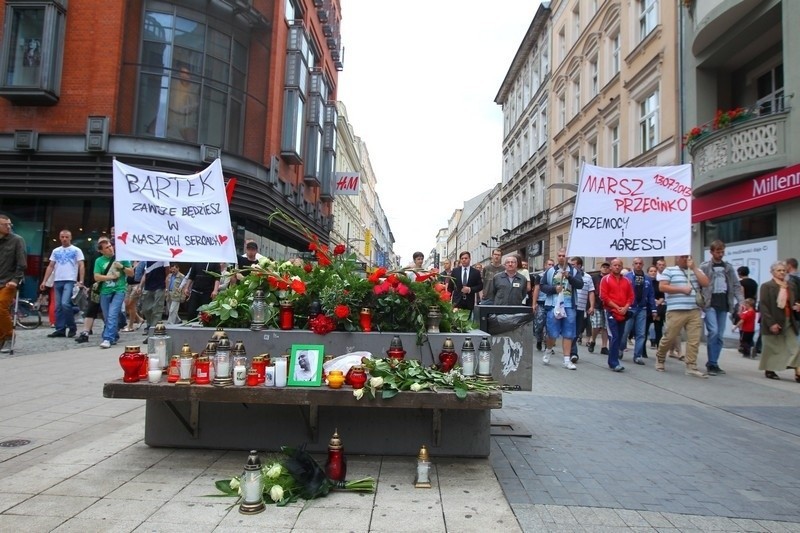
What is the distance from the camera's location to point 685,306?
8445 mm

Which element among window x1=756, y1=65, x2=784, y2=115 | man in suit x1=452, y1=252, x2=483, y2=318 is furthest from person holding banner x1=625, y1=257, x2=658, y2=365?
window x1=756, y1=65, x2=784, y2=115

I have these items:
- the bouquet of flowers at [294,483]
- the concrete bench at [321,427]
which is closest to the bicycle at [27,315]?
the concrete bench at [321,427]

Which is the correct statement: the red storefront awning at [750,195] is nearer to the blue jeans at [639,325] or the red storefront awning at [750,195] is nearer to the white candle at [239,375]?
the blue jeans at [639,325]

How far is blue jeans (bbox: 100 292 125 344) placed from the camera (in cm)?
945

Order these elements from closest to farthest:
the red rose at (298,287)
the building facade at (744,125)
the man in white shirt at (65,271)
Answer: the red rose at (298,287) < the man in white shirt at (65,271) < the building facade at (744,125)

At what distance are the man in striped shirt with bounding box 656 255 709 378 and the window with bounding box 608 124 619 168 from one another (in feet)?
48.8

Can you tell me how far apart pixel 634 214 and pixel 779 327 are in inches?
130

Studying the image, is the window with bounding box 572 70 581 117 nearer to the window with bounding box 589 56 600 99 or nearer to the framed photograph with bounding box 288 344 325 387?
the window with bounding box 589 56 600 99

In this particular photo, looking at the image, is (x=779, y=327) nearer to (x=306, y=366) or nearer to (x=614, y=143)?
(x=306, y=366)

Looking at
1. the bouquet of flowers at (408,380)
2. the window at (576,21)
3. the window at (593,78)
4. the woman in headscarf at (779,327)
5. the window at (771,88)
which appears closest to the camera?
the bouquet of flowers at (408,380)

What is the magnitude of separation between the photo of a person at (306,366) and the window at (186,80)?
54.0 ft

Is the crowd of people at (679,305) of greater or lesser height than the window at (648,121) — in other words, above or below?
below

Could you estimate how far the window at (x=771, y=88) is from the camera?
43.0 ft

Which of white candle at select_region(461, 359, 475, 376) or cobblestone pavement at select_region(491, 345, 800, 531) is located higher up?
white candle at select_region(461, 359, 475, 376)
